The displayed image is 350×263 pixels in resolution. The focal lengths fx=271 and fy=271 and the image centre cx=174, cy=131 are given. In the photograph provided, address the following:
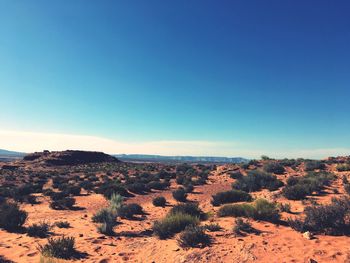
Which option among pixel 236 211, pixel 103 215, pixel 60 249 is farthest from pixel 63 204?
pixel 236 211

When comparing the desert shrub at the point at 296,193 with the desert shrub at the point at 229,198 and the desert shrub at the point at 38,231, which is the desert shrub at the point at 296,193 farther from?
the desert shrub at the point at 38,231

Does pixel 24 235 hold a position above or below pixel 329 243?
below

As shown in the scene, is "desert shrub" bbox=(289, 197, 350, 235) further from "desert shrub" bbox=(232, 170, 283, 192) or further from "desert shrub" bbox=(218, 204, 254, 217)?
"desert shrub" bbox=(232, 170, 283, 192)

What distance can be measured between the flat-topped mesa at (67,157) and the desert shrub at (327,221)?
71.9 m

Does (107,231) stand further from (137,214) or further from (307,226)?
(307,226)

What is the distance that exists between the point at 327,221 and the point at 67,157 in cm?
7605

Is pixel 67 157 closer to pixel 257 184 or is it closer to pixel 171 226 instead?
pixel 257 184

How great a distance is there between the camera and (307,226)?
8992 millimetres

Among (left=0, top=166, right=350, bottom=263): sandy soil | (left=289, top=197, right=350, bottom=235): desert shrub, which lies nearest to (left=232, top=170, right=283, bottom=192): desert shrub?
(left=0, top=166, right=350, bottom=263): sandy soil

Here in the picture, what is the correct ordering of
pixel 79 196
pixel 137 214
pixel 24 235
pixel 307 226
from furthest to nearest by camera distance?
1. pixel 79 196
2. pixel 137 214
3. pixel 24 235
4. pixel 307 226

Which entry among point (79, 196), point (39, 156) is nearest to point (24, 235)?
point (79, 196)

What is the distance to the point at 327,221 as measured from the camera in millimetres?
8742

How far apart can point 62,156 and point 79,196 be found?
5853 cm

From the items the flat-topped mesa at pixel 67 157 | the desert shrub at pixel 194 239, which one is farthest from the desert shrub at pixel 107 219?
the flat-topped mesa at pixel 67 157
